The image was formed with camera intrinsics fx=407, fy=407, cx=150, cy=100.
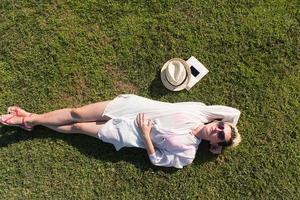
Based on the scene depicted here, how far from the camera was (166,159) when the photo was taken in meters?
5.63

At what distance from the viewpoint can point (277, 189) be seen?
234 inches

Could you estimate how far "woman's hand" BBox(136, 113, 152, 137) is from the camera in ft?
18.0

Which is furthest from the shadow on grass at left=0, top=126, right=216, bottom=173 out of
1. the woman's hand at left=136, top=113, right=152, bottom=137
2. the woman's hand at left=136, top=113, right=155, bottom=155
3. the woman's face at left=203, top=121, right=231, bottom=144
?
the woman's face at left=203, top=121, right=231, bottom=144

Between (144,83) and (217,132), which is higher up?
(144,83)

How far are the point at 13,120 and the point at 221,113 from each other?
289 cm

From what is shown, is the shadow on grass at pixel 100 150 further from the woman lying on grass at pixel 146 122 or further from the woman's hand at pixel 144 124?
the woman's hand at pixel 144 124

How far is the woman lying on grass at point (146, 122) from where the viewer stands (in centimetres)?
550

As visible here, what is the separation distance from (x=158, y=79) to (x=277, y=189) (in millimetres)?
2372

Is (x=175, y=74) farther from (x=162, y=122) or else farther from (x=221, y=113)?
(x=221, y=113)

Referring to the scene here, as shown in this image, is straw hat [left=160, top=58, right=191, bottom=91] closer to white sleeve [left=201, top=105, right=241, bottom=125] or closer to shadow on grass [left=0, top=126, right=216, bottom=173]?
white sleeve [left=201, top=105, right=241, bottom=125]

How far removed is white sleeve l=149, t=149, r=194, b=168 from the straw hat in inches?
38.2

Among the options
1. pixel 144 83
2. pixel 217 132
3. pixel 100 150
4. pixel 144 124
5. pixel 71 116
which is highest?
pixel 144 83

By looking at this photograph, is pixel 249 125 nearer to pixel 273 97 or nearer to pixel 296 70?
pixel 273 97

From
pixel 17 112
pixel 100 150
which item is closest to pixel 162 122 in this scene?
pixel 100 150
